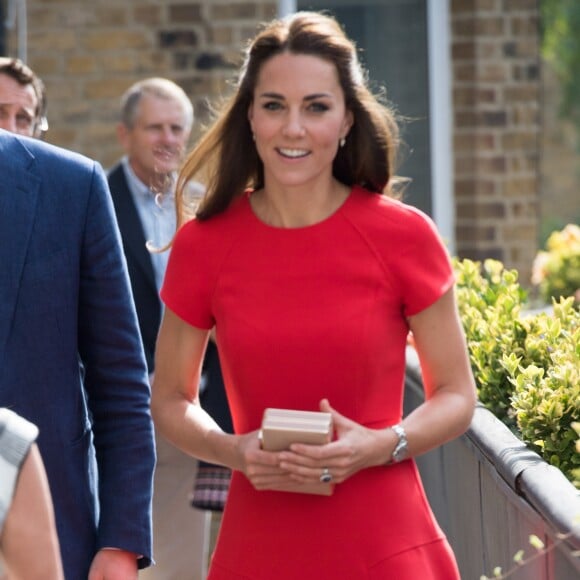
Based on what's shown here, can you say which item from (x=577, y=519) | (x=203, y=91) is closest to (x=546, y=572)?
(x=577, y=519)

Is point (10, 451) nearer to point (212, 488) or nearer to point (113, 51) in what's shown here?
point (212, 488)

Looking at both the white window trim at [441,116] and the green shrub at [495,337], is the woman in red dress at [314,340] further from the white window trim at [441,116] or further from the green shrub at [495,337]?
the white window trim at [441,116]

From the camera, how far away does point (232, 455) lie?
3.24m

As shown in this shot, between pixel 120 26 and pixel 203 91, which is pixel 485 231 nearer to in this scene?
pixel 203 91

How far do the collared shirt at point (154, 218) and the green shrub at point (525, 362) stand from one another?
1.24 m

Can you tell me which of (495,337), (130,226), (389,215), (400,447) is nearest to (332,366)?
(400,447)

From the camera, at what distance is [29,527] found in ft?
6.34

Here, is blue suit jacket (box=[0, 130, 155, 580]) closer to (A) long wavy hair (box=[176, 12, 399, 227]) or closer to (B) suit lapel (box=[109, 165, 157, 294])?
(A) long wavy hair (box=[176, 12, 399, 227])

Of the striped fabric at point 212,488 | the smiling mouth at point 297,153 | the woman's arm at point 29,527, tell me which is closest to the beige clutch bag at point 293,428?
the smiling mouth at point 297,153

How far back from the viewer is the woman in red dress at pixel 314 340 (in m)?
3.23

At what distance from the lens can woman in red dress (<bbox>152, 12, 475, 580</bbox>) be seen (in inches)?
127

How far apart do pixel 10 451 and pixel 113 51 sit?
282 inches

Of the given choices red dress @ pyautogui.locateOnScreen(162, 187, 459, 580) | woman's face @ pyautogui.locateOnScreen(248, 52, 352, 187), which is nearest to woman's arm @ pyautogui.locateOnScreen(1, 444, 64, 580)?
red dress @ pyautogui.locateOnScreen(162, 187, 459, 580)

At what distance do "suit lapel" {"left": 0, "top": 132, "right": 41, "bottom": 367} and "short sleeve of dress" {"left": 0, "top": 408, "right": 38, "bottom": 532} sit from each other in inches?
43.3
